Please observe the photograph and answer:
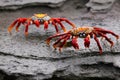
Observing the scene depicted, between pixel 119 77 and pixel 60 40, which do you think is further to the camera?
pixel 60 40

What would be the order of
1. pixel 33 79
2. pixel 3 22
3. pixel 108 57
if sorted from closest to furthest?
1. pixel 33 79
2. pixel 108 57
3. pixel 3 22

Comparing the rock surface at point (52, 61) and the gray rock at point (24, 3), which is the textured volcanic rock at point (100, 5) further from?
the rock surface at point (52, 61)

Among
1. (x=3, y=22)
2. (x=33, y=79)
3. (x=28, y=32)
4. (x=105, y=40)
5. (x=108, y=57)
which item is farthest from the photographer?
(x=3, y=22)

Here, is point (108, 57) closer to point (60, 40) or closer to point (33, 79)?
point (60, 40)

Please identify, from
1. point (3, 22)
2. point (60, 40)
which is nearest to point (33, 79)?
point (60, 40)

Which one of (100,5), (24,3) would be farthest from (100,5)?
(24,3)

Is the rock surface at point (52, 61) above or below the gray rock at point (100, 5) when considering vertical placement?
below

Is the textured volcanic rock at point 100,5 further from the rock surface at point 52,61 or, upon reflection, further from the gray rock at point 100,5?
the rock surface at point 52,61

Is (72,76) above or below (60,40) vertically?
below

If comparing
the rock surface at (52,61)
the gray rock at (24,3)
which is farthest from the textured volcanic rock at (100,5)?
the rock surface at (52,61)

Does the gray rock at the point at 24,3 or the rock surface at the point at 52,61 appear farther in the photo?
the gray rock at the point at 24,3
